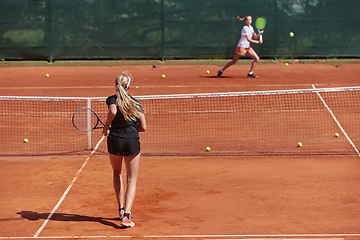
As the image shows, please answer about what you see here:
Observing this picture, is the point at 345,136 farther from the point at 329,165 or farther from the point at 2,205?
the point at 2,205

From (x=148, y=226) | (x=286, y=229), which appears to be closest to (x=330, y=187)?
(x=286, y=229)

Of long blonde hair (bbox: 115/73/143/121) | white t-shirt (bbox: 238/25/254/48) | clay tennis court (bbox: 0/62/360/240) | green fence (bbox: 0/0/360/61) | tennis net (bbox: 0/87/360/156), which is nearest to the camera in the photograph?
long blonde hair (bbox: 115/73/143/121)

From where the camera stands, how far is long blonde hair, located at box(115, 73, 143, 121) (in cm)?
494

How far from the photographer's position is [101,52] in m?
18.5

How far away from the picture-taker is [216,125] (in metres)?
10.7

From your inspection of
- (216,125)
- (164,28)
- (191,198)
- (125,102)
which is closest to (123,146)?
(125,102)

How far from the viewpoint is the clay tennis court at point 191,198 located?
511cm

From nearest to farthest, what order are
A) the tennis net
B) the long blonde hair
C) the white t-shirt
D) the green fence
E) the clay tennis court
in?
the long blonde hair, the clay tennis court, the tennis net, the white t-shirt, the green fence

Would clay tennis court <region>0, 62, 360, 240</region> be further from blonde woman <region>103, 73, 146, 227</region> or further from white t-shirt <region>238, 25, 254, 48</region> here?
white t-shirt <region>238, 25, 254, 48</region>

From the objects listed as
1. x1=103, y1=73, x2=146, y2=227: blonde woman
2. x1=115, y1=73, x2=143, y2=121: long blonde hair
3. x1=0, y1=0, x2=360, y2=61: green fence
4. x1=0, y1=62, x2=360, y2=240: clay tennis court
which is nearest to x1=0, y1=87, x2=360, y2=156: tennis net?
x1=0, y1=62, x2=360, y2=240: clay tennis court

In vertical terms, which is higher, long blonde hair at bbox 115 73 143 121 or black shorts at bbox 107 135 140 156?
long blonde hair at bbox 115 73 143 121

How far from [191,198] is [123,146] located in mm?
1548

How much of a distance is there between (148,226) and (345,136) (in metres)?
5.86

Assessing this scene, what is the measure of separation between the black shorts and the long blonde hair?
23 cm
